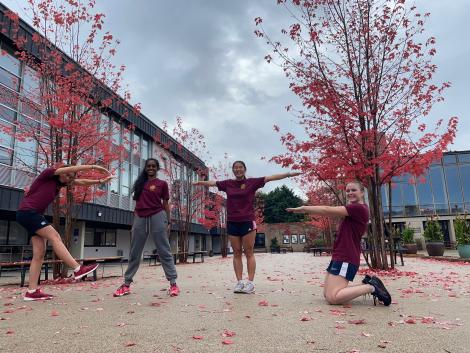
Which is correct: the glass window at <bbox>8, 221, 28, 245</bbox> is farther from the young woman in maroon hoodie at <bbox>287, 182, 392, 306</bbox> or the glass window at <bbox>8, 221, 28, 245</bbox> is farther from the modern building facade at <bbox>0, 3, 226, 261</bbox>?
the young woman in maroon hoodie at <bbox>287, 182, 392, 306</bbox>

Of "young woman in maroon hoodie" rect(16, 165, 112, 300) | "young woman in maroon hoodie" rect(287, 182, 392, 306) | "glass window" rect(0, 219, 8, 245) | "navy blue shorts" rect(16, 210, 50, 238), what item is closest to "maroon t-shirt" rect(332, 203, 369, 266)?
"young woman in maroon hoodie" rect(287, 182, 392, 306)

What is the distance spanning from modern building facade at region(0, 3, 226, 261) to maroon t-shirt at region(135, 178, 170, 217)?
5.54 metres

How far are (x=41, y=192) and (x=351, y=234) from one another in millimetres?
3800

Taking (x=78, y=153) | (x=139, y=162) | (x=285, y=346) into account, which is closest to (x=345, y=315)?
(x=285, y=346)

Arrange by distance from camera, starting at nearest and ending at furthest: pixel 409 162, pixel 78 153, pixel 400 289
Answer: pixel 400 289, pixel 409 162, pixel 78 153

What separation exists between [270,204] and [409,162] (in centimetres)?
4893

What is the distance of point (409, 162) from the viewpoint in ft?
26.5

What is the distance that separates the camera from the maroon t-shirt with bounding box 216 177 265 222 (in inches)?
192

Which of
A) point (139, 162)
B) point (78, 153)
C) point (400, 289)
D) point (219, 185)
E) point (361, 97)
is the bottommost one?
point (400, 289)

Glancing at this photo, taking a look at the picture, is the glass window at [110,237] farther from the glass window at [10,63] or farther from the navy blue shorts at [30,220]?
the navy blue shorts at [30,220]

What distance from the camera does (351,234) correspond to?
388cm

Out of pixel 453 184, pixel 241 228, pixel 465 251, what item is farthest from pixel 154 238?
pixel 453 184

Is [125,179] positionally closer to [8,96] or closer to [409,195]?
[8,96]

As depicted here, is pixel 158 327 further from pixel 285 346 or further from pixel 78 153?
pixel 78 153
